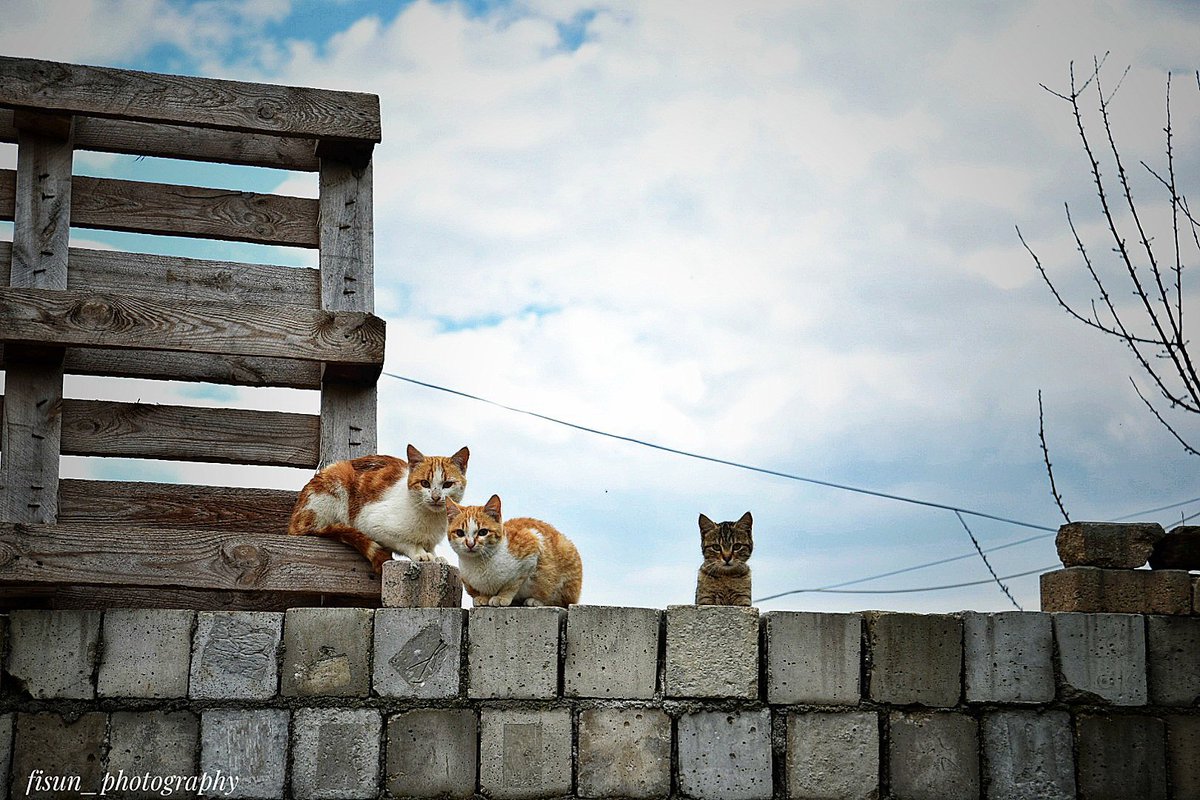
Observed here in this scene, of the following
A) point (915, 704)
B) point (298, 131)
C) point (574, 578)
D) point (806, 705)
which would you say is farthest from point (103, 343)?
point (915, 704)

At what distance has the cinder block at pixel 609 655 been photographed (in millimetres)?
4055

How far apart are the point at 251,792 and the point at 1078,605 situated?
2.92m

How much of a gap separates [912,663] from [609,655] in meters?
1.03

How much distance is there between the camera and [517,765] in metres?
4.01

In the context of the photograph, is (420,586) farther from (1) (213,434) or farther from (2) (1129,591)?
(2) (1129,591)

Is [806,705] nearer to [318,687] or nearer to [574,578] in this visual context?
[574,578]

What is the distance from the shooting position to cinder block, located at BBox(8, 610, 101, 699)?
410 centimetres

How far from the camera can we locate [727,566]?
438 centimetres

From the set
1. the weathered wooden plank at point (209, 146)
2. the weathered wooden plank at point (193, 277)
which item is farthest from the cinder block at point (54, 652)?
the weathered wooden plank at point (209, 146)

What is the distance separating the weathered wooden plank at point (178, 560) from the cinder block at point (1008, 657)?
2166 millimetres

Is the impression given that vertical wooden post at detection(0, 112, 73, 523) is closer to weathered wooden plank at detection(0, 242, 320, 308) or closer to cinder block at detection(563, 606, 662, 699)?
weathered wooden plank at detection(0, 242, 320, 308)

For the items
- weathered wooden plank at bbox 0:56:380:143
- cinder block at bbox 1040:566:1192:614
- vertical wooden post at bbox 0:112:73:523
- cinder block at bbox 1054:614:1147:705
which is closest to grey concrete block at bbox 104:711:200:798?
vertical wooden post at bbox 0:112:73:523

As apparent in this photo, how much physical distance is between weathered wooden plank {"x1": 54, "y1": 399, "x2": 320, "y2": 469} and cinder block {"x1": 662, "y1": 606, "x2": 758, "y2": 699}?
229cm

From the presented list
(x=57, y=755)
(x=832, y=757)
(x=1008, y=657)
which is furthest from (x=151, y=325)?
(x=1008, y=657)
